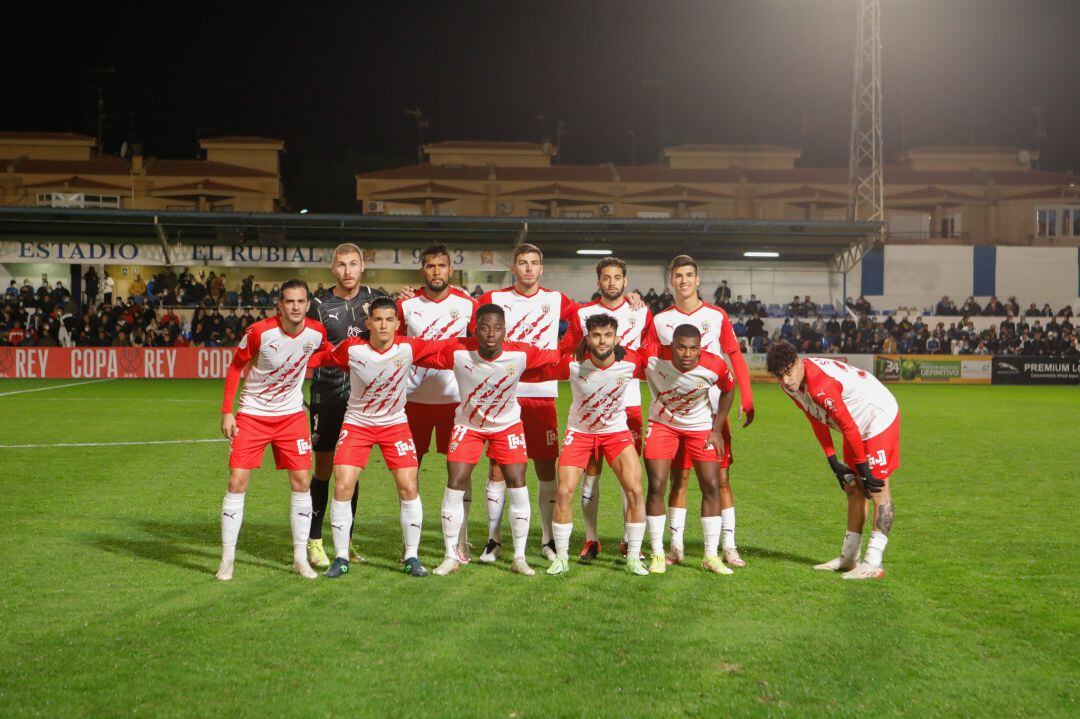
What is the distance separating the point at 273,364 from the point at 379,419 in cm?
83

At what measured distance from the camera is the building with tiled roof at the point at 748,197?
5247cm

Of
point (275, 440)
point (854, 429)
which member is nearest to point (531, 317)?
point (275, 440)

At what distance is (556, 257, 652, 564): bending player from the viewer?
729 cm

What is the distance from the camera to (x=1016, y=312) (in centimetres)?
3675

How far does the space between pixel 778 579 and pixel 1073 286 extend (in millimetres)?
39595

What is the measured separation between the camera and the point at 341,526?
679 cm

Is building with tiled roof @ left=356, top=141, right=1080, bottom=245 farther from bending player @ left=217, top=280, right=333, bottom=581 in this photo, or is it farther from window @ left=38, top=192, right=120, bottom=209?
bending player @ left=217, top=280, right=333, bottom=581

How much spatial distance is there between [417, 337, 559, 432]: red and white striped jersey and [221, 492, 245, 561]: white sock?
5.21 ft

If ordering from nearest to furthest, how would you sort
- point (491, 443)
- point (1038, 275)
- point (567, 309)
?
1. point (491, 443)
2. point (567, 309)
3. point (1038, 275)

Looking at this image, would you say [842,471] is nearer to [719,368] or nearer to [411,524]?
[719,368]

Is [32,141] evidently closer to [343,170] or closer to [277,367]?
[343,170]

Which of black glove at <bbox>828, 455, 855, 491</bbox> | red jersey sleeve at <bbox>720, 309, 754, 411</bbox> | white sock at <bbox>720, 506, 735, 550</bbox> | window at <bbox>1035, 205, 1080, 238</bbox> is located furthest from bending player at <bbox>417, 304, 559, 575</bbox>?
window at <bbox>1035, 205, 1080, 238</bbox>

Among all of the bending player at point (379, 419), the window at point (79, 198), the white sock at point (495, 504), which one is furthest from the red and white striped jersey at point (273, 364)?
the window at point (79, 198)

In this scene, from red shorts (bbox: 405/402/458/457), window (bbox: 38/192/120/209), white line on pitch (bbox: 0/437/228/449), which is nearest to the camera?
red shorts (bbox: 405/402/458/457)
